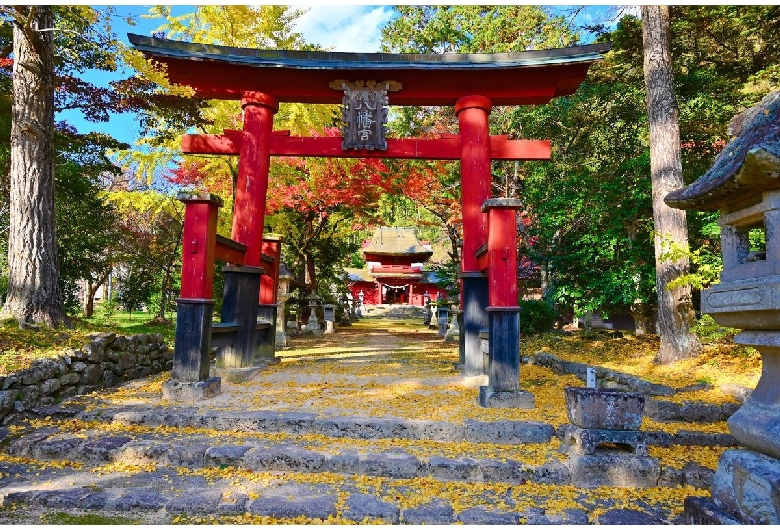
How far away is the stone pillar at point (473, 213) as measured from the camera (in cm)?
688

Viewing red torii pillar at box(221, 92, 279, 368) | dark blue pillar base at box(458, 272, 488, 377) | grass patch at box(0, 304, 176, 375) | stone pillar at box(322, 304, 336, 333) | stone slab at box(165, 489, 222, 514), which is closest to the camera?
stone slab at box(165, 489, 222, 514)

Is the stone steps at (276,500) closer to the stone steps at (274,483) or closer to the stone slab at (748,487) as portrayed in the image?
the stone steps at (274,483)

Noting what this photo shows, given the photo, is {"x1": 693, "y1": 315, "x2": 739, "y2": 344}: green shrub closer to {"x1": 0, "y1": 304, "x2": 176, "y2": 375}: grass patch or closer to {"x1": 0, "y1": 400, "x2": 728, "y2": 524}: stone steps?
{"x1": 0, "y1": 400, "x2": 728, "y2": 524}: stone steps

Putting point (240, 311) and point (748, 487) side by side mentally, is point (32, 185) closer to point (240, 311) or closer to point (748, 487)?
point (240, 311)

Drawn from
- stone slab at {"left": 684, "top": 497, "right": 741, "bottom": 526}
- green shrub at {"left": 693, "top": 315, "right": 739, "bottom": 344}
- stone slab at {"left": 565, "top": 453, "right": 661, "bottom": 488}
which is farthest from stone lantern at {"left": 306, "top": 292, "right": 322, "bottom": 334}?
stone slab at {"left": 684, "top": 497, "right": 741, "bottom": 526}

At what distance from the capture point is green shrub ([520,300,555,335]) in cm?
1219

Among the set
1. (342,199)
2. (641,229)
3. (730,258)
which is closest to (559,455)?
(730,258)

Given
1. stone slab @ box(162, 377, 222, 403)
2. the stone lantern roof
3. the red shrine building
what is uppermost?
the red shrine building

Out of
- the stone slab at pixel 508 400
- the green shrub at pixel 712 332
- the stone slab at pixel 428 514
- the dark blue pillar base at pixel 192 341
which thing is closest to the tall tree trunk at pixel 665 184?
the green shrub at pixel 712 332

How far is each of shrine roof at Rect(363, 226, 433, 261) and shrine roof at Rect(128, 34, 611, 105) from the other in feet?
A: 87.7

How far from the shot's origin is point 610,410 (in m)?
3.75

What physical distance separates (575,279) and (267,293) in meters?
6.43

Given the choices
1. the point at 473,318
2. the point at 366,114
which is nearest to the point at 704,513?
the point at 473,318

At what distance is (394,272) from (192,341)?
29.3 meters
